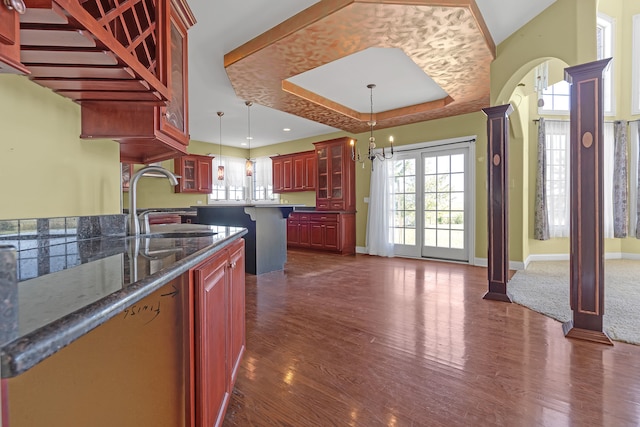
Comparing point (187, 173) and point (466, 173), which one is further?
point (187, 173)

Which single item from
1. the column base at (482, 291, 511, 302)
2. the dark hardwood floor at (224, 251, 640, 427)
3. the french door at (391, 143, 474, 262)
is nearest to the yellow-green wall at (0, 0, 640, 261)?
the french door at (391, 143, 474, 262)

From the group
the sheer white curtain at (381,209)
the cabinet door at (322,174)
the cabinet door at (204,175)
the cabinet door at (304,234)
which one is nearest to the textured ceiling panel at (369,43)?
the sheer white curtain at (381,209)

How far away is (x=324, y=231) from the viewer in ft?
21.2

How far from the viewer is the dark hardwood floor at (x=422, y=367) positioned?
1503mm

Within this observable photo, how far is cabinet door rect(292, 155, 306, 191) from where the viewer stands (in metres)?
7.22

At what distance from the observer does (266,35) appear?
287 centimetres

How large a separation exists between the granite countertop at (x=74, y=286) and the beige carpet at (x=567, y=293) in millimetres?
3140

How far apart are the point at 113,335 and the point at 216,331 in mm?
468

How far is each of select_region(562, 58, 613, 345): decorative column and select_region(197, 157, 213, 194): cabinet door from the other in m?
6.74

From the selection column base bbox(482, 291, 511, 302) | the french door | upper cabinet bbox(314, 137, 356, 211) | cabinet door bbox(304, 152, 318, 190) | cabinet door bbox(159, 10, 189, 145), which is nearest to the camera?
cabinet door bbox(159, 10, 189, 145)

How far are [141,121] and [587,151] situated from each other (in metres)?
3.06

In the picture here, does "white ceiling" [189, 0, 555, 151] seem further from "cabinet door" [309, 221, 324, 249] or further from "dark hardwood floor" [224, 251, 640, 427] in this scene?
"dark hardwood floor" [224, 251, 640, 427]

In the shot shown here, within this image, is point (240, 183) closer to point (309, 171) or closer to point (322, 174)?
point (309, 171)

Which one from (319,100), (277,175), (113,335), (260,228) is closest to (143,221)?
(113,335)
